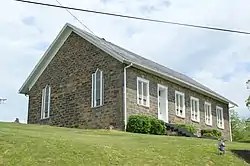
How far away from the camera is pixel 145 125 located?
86.4ft

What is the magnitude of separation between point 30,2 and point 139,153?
612 centimetres

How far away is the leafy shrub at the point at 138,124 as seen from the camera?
2591 cm

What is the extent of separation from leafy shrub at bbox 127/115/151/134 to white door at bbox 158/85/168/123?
Answer: 2960 mm

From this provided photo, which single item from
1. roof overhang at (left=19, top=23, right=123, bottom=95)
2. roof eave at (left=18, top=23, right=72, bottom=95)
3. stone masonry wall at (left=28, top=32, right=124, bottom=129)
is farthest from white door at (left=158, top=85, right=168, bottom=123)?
roof eave at (left=18, top=23, right=72, bottom=95)

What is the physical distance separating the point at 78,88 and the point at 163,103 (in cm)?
553

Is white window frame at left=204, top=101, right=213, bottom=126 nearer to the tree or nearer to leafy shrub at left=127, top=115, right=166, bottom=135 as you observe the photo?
leafy shrub at left=127, top=115, right=166, bottom=135

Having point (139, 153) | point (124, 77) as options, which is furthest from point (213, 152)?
point (124, 77)

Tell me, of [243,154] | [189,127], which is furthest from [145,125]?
[243,154]

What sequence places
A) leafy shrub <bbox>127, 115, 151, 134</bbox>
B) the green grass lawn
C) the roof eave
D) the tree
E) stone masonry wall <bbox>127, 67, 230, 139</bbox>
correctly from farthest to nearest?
the tree → the roof eave → stone masonry wall <bbox>127, 67, 230, 139</bbox> → leafy shrub <bbox>127, 115, 151, 134</bbox> → the green grass lawn

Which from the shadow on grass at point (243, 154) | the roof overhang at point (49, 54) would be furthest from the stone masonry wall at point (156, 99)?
the shadow on grass at point (243, 154)

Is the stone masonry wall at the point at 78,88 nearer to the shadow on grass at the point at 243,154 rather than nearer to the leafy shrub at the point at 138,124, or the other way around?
the leafy shrub at the point at 138,124

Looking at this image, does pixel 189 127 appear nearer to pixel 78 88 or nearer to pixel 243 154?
pixel 78 88

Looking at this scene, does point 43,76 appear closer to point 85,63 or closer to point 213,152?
point 85,63

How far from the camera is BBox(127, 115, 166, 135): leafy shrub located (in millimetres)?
25922
